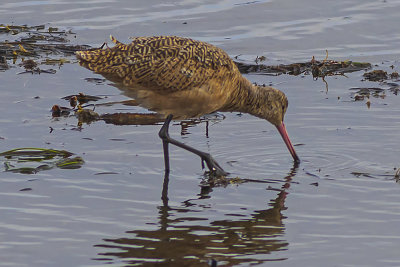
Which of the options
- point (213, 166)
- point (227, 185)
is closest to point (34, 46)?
point (213, 166)

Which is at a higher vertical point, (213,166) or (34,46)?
(34,46)

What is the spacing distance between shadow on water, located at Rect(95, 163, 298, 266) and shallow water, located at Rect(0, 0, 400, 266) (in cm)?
1

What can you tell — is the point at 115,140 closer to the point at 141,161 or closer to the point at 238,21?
the point at 141,161

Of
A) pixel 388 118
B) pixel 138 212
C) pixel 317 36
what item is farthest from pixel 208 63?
pixel 317 36

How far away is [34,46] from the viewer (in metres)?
11.0

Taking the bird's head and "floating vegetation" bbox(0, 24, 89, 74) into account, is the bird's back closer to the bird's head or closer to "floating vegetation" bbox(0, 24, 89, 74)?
the bird's head

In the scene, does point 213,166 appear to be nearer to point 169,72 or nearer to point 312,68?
point 169,72

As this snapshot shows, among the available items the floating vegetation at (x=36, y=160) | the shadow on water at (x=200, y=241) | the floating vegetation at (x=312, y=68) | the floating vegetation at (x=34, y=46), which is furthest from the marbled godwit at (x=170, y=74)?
the floating vegetation at (x=34, y=46)

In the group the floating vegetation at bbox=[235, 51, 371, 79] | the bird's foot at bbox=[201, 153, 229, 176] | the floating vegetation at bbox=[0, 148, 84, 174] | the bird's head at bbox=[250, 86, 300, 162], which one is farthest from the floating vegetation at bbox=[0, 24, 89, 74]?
the bird's foot at bbox=[201, 153, 229, 176]

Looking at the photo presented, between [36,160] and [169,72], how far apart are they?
128 centimetres

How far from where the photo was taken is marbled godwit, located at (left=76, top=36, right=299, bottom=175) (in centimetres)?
723

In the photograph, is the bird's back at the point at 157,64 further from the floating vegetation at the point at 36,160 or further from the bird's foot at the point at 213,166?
the floating vegetation at the point at 36,160

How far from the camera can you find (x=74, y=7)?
42.9 ft

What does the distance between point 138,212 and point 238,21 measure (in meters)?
6.32
